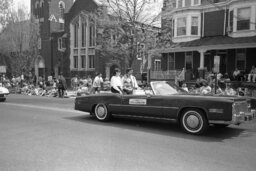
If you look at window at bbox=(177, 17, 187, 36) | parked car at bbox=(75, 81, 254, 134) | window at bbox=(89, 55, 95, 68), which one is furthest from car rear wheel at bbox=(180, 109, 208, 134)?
window at bbox=(89, 55, 95, 68)

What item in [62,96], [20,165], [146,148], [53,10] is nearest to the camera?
[20,165]

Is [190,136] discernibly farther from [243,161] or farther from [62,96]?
[62,96]

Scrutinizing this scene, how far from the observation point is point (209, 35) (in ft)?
72.1

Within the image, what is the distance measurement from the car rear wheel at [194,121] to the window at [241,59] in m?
15.8

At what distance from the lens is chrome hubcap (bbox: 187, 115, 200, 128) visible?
19.9 ft

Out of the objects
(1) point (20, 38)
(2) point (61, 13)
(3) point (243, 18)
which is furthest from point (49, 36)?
(3) point (243, 18)

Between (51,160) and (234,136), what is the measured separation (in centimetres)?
442

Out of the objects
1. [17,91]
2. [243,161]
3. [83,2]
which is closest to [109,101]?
[243,161]

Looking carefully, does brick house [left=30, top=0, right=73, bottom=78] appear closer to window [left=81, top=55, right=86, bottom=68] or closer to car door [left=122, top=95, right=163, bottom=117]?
window [left=81, top=55, right=86, bottom=68]

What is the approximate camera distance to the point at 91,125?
7.27 meters

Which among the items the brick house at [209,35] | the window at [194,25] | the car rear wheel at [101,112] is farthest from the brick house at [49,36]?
the car rear wheel at [101,112]

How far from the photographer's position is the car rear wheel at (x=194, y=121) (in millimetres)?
5961

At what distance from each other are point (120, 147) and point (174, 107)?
6.41ft

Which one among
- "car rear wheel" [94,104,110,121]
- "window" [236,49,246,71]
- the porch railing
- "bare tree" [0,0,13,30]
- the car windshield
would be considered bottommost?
"car rear wheel" [94,104,110,121]
